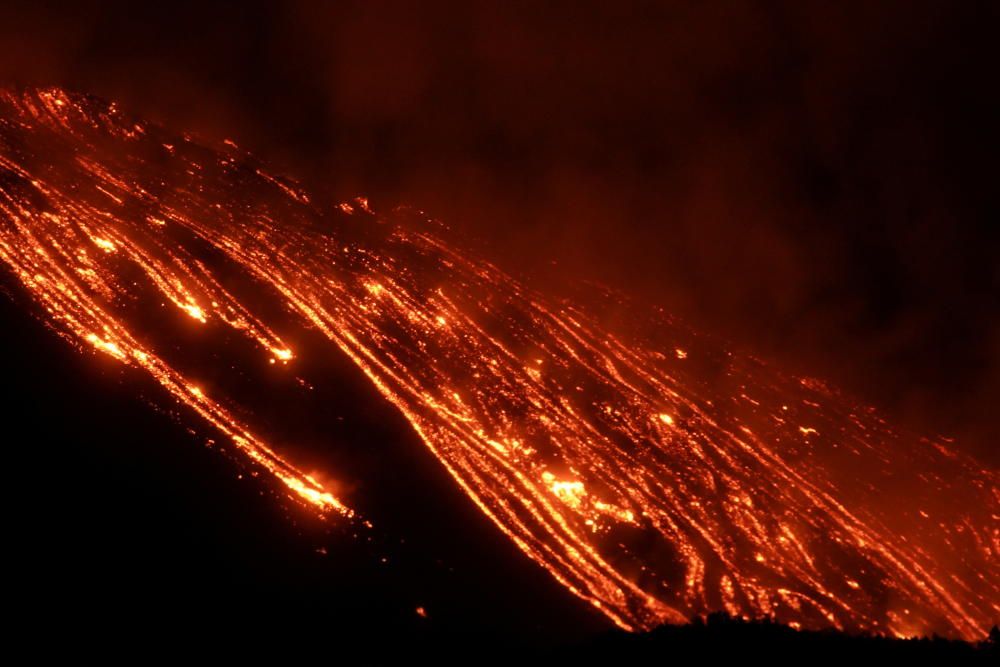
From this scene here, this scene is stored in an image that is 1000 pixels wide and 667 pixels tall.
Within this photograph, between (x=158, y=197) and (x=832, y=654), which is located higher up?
(x=158, y=197)


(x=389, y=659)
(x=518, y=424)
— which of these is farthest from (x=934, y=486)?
(x=389, y=659)

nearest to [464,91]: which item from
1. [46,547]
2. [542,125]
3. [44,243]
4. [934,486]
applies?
[542,125]

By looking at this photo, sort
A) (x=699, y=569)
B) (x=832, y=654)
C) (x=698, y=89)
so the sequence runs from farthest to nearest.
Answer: (x=698, y=89), (x=699, y=569), (x=832, y=654)

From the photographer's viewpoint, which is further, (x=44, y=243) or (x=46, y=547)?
(x=44, y=243)

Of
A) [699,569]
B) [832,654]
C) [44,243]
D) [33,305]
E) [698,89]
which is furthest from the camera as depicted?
[698,89]

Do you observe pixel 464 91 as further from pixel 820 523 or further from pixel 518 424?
pixel 820 523

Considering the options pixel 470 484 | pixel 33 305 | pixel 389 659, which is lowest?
pixel 389 659

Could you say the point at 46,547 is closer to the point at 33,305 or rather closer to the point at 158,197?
the point at 33,305
